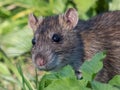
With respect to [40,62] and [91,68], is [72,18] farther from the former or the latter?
[91,68]

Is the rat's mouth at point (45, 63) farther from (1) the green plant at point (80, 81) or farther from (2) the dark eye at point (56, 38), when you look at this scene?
(1) the green plant at point (80, 81)

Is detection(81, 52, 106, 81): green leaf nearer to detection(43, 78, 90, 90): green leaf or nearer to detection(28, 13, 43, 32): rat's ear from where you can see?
detection(43, 78, 90, 90): green leaf

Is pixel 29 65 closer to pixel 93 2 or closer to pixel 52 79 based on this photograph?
pixel 93 2

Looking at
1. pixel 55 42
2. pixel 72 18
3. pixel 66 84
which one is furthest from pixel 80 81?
pixel 72 18

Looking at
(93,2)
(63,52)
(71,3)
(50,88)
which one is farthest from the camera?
(71,3)

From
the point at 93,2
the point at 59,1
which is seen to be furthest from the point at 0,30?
the point at 93,2

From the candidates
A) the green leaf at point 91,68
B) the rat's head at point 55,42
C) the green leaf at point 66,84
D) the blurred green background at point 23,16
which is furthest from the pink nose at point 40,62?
the blurred green background at point 23,16
